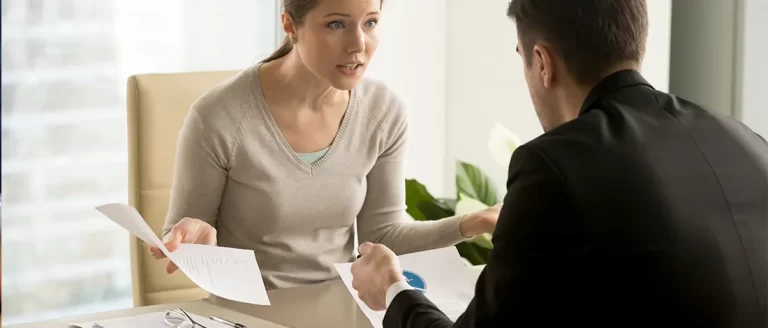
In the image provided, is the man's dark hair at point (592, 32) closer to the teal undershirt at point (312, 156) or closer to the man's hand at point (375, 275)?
the man's hand at point (375, 275)

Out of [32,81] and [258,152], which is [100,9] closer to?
[32,81]

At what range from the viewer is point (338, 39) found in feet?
6.56

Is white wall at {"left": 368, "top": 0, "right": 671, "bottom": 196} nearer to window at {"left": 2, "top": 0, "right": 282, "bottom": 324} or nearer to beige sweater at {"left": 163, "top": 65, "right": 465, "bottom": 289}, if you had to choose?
window at {"left": 2, "top": 0, "right": 282, "bottom": 324}

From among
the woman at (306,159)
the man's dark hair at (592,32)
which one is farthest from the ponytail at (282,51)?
the man's dark hair at (592,32)

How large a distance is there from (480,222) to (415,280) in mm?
276

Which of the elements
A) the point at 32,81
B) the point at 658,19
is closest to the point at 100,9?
the point at 32,81

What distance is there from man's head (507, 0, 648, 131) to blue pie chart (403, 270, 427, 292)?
0.58m

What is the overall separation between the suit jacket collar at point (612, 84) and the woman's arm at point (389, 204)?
99 cm

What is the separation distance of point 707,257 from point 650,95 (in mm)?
221

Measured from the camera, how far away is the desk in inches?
62.8

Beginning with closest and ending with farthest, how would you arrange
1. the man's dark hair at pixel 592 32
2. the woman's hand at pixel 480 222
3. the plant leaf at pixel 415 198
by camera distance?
1. the man's dark hair at pixel 592 32
2. the woman's hand at pixel 480 222
3. the plant leaf at pixel 415 198

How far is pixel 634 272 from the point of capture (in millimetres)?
1053

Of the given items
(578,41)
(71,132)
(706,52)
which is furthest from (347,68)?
(71,132)

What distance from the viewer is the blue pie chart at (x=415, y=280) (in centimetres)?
171
